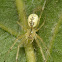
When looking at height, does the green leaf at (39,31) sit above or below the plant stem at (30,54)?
above

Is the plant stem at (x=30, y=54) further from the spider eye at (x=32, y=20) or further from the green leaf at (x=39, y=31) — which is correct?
the spider eye at (x=32, y=20)

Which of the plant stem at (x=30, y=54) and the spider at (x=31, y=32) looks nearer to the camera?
the plant stem at (x=30, y=54)

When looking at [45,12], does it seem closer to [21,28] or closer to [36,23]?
[36,23]

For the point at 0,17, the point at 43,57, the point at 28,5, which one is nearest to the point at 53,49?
the point at 43,57

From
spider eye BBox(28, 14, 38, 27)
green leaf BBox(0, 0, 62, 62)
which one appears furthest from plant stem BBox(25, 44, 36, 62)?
spider eye BBox(28, 14, 38, 27)

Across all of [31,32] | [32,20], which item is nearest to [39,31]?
[32,20]

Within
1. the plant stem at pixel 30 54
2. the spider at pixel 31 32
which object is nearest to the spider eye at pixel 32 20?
the spider at pixel 31 32

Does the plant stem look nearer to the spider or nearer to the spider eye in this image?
the spider

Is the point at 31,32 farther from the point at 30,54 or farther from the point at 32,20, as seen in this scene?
the point at 30,54

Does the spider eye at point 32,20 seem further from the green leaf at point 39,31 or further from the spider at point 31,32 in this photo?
the green leaf at point 39,31
